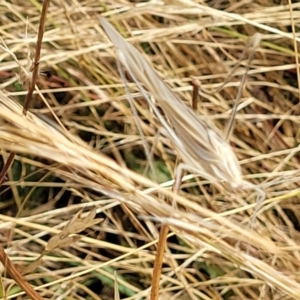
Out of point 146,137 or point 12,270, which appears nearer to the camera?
point 12,270

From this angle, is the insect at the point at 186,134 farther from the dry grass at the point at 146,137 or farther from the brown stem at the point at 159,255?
the dry grass at the point at 146,137

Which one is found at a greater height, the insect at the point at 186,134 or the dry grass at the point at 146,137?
the insect at the point at 186,134

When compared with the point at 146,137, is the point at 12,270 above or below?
above

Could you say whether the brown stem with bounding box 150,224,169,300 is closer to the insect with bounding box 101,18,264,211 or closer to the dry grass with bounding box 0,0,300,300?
the insect with bounding box 101,18,264,211

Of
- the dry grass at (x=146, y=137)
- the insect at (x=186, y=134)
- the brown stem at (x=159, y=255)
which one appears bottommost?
the dry grass at (x=146, y=137)

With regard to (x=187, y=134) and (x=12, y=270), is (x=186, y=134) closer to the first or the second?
(x=187, y=134)

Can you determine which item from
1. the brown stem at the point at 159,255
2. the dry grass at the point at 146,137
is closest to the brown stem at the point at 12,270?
the brown stem at the point at 159,255

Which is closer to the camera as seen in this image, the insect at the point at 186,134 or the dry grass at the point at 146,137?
the insect at the point at 186,134

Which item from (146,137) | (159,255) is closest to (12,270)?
(159,255)

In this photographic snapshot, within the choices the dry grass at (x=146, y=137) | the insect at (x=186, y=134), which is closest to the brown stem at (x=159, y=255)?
the insect at (x=186, y=134)
